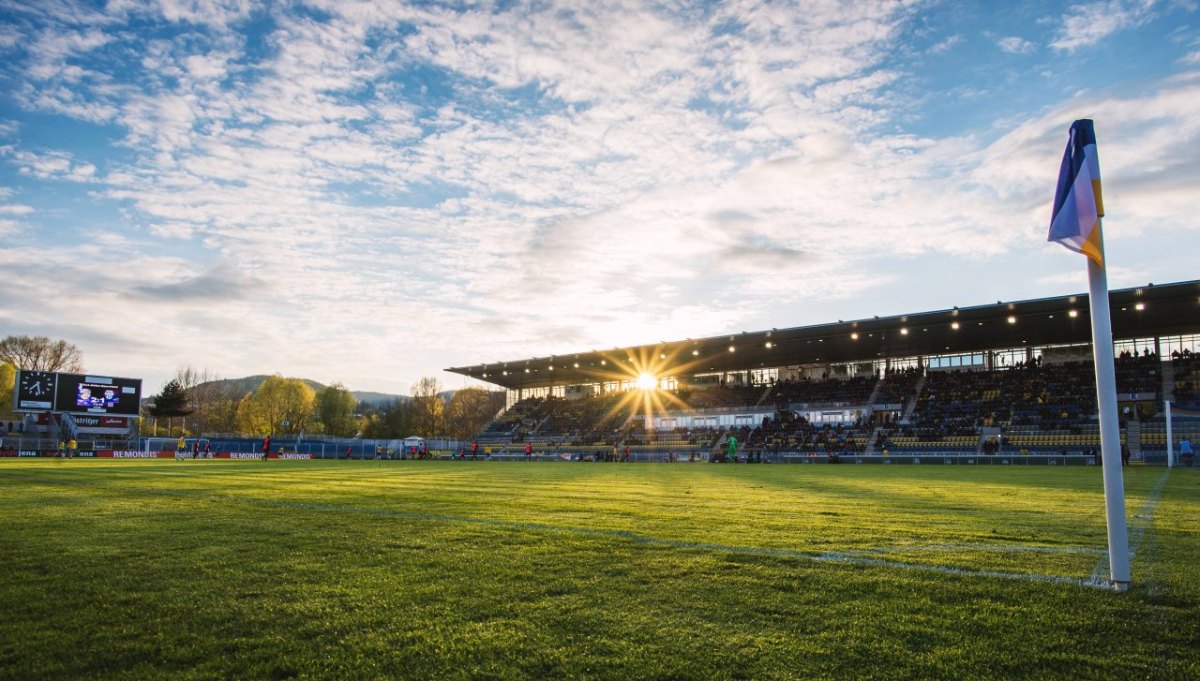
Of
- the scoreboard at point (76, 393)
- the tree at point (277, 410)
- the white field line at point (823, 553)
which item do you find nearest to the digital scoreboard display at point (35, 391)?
the scoreboard at point (76, 393)

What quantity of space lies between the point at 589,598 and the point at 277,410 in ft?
339

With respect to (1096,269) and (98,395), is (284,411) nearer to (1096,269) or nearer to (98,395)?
(98,395)

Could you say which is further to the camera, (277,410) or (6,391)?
(277,410)

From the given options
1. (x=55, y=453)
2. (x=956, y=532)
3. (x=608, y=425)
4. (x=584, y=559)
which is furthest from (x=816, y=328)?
(x=55, y=453)

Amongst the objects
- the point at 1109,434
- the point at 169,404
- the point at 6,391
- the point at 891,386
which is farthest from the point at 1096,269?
the point at 6,391

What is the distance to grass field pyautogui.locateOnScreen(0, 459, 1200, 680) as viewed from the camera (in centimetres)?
376

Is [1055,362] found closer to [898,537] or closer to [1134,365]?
[1134,365]

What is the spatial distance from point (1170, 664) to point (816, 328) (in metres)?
51.1

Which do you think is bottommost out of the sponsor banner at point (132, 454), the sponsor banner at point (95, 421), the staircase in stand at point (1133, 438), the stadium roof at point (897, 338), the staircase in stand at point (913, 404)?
the sponsor banner at point (132, 454)

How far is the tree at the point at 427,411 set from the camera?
10362cm

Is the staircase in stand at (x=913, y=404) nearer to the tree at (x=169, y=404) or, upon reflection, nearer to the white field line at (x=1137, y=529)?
the white field line at (x=1137, y=529)

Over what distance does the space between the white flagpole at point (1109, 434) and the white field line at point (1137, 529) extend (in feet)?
1.14

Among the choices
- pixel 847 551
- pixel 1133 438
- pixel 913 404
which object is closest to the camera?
pixel 847 551

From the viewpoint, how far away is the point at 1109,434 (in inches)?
213
